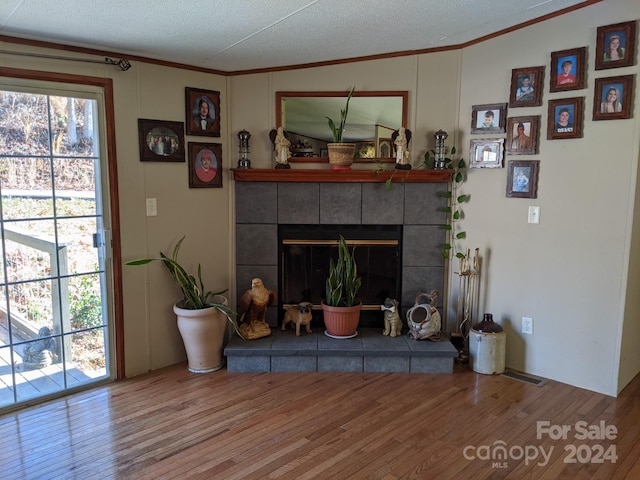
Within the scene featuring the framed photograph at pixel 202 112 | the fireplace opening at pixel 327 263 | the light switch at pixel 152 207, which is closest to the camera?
the light switch at pixel 152 207

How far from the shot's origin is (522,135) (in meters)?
3.08

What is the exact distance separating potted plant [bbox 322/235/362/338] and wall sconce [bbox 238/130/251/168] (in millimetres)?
902

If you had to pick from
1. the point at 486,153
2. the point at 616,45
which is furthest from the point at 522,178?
the point at 616,45

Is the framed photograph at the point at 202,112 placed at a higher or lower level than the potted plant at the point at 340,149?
higher

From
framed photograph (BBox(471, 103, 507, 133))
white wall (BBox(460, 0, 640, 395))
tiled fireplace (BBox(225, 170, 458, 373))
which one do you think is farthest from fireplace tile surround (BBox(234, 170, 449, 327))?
framed photograph (BBox(471, 103, 507, 133))

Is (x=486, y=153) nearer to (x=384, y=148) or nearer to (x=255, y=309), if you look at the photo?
(x=384, y=148)

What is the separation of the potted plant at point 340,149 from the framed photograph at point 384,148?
7.9 inches

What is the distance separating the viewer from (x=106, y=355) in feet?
10.0

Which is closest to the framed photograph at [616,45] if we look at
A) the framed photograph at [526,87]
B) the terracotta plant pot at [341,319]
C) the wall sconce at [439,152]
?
the framed photograph at [526,87]

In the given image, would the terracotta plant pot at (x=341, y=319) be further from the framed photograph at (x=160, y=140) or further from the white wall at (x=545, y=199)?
the framed photograph at (x=160, y=140)

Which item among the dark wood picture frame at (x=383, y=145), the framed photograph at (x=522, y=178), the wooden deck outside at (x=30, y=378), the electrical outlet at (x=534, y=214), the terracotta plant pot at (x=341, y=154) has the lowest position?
the wooden deck outside at (x=30, y=378)

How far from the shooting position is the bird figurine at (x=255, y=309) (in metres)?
3.31

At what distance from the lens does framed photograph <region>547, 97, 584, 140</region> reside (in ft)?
9.28

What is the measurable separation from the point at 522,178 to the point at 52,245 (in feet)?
9.69
